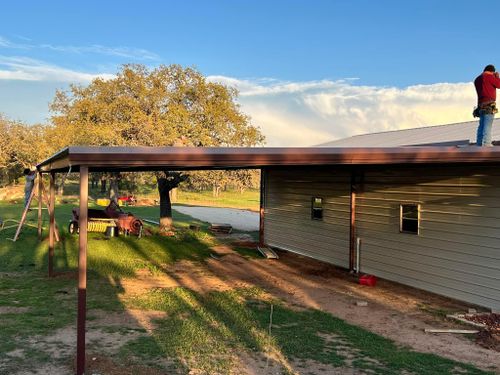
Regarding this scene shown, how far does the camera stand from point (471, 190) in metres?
9.77

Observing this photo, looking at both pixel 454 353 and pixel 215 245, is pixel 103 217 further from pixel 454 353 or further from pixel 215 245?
pixel 454 353

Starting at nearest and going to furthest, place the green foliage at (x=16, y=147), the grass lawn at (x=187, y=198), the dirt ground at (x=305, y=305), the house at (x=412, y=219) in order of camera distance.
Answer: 1. the dirt ground at (x=305, y=305)
2. the house at (x=412, y=219)
3. the green foliage at (x=16, y=147)
4. the grass lawn at (x=187, y=198)

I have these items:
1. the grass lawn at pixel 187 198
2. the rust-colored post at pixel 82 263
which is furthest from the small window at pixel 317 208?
the grass lawn at pixel 187 198

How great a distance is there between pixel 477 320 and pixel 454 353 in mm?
2023

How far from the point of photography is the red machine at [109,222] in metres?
16.1

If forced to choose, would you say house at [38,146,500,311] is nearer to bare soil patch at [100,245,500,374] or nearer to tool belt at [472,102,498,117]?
bare soil patch at [100,245,500,374]

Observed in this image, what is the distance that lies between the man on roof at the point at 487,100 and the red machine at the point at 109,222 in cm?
1143

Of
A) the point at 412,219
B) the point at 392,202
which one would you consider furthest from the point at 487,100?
the point at 392,202

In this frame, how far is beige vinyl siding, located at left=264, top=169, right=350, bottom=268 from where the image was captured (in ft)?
45.5

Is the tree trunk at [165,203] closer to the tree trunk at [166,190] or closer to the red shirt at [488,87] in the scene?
the tree trunk at [166,190]

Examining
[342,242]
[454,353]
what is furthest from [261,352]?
[342,242]

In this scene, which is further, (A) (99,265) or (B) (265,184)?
(B) (265,184)

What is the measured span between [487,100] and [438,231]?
314 cm

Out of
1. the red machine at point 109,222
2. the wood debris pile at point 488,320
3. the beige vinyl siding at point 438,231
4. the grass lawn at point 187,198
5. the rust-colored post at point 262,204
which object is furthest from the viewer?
the grass lawn at point 187,198
